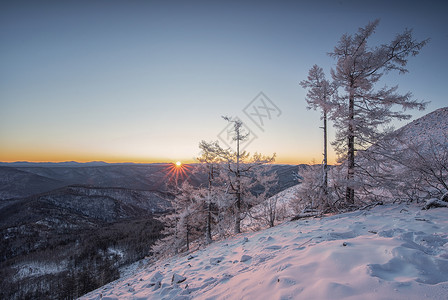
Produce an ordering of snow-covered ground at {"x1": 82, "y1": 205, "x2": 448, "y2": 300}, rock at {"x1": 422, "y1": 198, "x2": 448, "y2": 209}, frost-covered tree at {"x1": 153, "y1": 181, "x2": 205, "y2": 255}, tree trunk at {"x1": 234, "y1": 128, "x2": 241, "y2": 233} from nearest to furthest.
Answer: snow-covered ground at {"x1": 82, "y1": 205, "x2": 448, "y2": 300}, rock at {"x1": 422, "y1": 198, "x2": 448, "y2": 209}, tree trunk at {"x1": 234, "y1": 128, "x2": 241, "y2": 233}, frost-covered tree at {"x1": 153, "y1": 181, "x2": 205, "y2": 255}

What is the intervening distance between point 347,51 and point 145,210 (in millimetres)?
147037

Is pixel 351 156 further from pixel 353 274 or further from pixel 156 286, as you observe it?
pixel 156 286

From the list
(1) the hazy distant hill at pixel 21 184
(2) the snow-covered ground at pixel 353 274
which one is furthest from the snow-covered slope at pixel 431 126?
(1) the hazy distant hill at pixel 21 184

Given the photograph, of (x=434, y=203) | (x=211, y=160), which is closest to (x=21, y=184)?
(x=211, y=160)

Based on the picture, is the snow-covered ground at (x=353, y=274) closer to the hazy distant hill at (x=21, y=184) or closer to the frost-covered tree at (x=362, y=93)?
the frost-covered tree at (x=362, y=93)

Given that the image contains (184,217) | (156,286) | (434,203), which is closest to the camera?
(156,286)

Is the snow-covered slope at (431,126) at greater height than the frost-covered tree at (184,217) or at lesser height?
greater

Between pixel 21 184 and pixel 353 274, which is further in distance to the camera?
pixel 21 184

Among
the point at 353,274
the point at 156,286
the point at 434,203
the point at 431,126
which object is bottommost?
the point at 156,286

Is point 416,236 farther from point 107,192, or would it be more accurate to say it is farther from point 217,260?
point 107,192

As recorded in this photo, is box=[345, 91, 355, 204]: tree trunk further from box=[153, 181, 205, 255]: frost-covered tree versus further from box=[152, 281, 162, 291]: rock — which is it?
A: box=[153, 181, 205, 255]: frost-covered tree

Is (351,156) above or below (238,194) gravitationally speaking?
above

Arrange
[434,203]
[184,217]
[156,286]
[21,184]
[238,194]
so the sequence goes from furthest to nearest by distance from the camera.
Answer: [21,184]
[184,217]
[238,194]
[434,203]
[156,286]

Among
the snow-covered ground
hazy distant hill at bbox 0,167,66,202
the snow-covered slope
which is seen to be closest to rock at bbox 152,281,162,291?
the snow-covered ground
